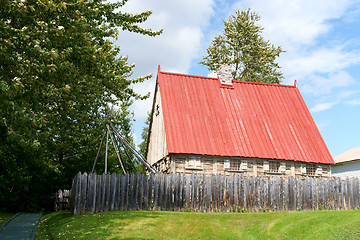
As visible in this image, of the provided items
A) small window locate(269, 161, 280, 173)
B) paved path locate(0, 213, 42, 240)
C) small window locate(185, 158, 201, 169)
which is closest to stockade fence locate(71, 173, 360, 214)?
paved path locate(0, 213, 42, 240)

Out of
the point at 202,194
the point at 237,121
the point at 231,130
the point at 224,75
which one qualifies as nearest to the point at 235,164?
the point at 231,130

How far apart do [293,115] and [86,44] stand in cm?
2010

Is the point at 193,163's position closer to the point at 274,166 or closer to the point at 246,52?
the point at 274,166

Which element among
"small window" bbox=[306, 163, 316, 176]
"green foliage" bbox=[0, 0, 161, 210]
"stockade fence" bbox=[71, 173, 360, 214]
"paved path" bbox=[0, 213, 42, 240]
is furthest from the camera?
"small window" bbox=[306, 163, 316, 176]

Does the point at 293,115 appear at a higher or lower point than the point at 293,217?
higher

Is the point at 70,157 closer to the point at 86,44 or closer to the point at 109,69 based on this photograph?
the point at 109,69

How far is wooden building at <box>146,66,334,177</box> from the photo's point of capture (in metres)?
24.8

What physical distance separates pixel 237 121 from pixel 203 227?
13.2 meters

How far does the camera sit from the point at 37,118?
13289 millimetres

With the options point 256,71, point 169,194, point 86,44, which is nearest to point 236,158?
point 169,194

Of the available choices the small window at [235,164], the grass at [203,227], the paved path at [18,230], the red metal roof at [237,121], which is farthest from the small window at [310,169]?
the paved path at [18,230]

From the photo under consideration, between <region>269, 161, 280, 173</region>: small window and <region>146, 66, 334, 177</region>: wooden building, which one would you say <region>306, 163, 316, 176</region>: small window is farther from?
<region>269, 161, 280, 173</region>: small window

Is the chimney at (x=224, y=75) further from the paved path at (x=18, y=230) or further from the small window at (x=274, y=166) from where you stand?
the paved path at (x=18, y=230)

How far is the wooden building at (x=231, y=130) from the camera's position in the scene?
24.8 meters
